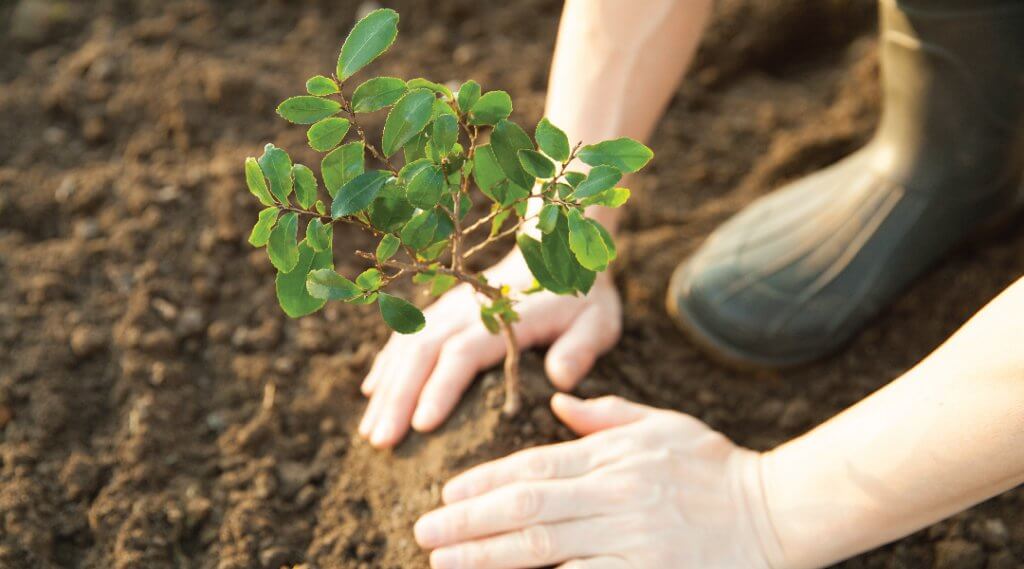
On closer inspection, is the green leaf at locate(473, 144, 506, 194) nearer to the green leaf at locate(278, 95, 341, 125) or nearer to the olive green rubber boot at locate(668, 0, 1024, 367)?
the green leaf at locate(278, 95, 341, 125)

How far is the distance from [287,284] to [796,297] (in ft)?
3.61

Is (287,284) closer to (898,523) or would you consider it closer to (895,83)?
(898,523)

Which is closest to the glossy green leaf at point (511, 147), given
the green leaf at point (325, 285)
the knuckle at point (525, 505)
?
the green leaf at point (325, 285)

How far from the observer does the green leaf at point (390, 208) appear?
3.77 feet

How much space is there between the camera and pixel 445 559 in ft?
4.89

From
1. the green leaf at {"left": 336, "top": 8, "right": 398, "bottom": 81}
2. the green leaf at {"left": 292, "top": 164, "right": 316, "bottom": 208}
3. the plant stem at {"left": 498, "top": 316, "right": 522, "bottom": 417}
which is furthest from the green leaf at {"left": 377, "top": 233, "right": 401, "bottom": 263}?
the plant stem at {"left": 498, "top": 316, "right": 522, "bottom": 417}

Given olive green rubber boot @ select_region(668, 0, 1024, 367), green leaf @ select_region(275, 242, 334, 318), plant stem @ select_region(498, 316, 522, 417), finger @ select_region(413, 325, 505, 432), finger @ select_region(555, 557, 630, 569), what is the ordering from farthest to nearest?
1. olive green rubber boot @ select_region(668, 0, 1024, 367)
2. finger @ select_region(413, 325, 505, 432)
3. plant stem @ select_region(498, 316, 522, 417)
4. finger @ select_region(555, 557, 630, 569)
5. green leaf @ select_region(275, 242, 334, 318)

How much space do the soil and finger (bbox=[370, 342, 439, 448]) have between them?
4 centimetres

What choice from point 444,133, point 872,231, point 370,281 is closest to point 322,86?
point 444,133

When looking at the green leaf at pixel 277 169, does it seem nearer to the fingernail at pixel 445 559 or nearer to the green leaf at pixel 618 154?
the green leaf at pixel 618 154

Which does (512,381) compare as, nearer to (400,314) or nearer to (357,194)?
(400,314)

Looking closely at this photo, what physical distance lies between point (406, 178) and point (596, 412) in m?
0.63

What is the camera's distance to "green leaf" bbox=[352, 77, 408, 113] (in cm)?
110

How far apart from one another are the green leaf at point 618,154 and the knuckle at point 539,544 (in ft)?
2.00
